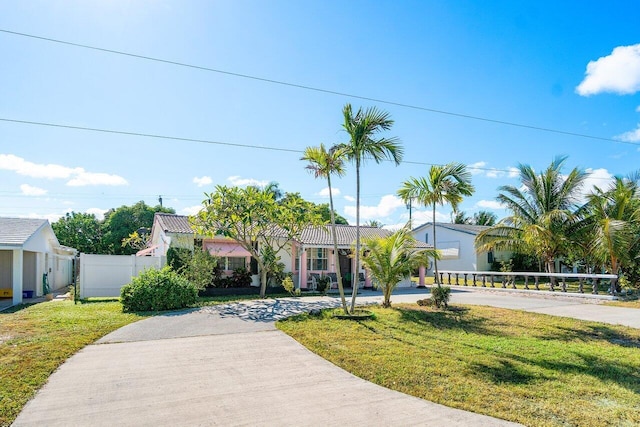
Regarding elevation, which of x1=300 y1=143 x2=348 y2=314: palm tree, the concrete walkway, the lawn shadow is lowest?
the lawn shadow

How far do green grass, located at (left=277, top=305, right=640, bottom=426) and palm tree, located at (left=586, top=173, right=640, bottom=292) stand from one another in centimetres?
931

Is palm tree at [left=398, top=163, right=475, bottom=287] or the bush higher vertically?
palm tree at [left=398, top=163, right=475, bottom=287]

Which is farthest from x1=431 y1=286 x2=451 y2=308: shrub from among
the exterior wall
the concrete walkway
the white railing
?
the exterior wall

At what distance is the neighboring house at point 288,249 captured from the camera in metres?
20.0

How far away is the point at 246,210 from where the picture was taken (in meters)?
17.8

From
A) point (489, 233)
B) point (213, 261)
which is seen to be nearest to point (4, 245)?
point (213, 261)

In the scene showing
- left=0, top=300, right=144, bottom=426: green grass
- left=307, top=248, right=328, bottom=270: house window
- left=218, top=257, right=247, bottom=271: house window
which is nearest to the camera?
left=0, top=300, right=144, bottom=426: green grass

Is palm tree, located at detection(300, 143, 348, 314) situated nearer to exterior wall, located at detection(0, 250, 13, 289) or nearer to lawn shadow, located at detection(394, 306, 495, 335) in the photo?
lawn shadow, located at detection(394, 306, 495, 335)

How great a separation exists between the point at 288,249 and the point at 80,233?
30332 mm

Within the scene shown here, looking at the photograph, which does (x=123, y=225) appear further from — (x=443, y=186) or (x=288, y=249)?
(x=443, y=186)

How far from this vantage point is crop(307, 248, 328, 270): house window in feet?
76.4

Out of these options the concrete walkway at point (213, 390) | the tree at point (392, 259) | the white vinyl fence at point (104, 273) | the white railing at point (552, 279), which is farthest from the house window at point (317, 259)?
the concrete walkway at point (213, 390)

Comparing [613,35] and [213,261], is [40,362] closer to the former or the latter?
[213,261]

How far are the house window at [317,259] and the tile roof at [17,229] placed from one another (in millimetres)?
13620
